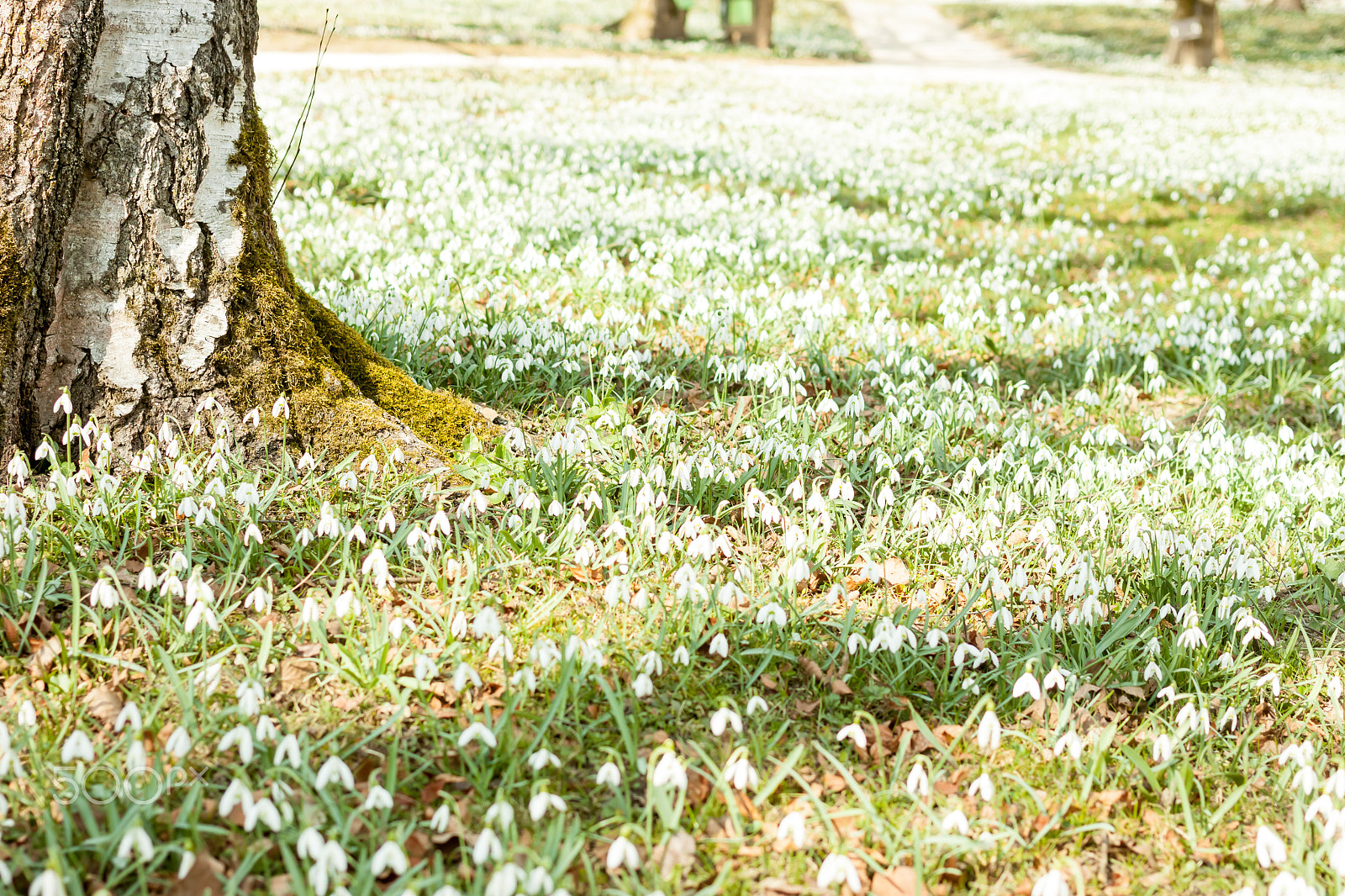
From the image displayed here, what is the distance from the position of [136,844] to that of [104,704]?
0.73 meters

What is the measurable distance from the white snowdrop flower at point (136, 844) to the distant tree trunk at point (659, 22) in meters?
30.3

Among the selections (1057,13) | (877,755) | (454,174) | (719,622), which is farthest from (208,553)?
(1057,13)

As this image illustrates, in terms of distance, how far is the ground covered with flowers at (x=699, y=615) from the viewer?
7.80 feet

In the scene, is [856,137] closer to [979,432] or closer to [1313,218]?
[1313,218]

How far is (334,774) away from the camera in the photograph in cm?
230

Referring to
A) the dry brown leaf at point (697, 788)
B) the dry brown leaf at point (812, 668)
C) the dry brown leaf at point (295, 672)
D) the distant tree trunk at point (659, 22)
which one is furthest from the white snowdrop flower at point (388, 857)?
the distant tree trunk at point (659, 22)

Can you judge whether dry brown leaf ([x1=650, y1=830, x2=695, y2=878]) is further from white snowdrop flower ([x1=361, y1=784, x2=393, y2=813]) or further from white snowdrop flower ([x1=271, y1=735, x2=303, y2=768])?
white snowdrop flower ([x1=271, y1=735, x2=303, y2=768])

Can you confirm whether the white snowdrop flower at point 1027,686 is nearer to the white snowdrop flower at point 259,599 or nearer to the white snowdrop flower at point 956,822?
the white snowdrop flower at point 956,822

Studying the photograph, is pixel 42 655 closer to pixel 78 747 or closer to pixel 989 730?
pixel 78 747

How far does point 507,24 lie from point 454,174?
1089 inches

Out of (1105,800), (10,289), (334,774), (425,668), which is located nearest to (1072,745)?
(1105,800)

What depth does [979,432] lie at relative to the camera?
475 centimetres

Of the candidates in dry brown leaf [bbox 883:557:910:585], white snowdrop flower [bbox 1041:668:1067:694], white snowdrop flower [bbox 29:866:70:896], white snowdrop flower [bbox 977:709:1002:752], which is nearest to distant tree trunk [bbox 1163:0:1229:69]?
dry brown leaf [bbox 883:557:910:585]

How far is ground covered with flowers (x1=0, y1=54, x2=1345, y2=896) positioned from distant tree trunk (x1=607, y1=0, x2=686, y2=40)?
83.2 feet
